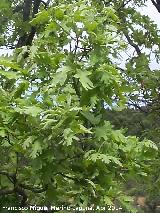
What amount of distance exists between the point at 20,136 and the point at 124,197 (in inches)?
47.1

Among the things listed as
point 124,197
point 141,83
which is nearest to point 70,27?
point 124,197

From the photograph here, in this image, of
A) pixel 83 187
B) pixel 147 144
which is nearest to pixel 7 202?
pixel 83 187

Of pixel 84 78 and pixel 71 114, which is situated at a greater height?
pixel 84 78

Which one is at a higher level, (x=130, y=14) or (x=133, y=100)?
(x=130, y=14)

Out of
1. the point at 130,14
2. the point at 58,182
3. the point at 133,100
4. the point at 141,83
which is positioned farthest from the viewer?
the point at 130,14

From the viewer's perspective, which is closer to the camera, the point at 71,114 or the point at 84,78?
the point at 71,114

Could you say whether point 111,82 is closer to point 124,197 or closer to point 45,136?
point 45,136

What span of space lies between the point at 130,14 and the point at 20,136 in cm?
747

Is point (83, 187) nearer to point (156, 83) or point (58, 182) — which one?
point (58, 182)

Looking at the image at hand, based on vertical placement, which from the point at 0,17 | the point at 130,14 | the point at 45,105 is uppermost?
the point at 130,14

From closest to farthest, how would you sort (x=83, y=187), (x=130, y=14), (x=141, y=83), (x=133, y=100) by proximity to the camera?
(x=83, y=187) < (x=141, y=83) < (x=133, y=100) < (x=130, y=14)

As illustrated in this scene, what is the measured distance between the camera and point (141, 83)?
26.9 ft

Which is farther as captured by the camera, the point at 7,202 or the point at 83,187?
the point at 7,202

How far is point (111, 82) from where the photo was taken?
336 centimetres
